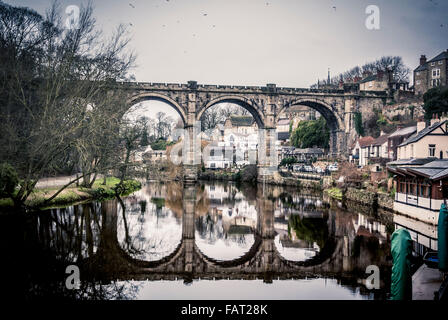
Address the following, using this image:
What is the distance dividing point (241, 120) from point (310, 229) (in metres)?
65.9

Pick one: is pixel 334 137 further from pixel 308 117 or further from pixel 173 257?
pixel 173 257

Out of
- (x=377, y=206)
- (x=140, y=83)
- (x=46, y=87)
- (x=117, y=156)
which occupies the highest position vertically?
(x=140, y=83)

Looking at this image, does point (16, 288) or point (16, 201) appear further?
point (16, 201)

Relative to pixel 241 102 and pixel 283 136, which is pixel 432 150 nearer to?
pixel 241 102

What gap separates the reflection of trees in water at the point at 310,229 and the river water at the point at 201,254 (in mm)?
36

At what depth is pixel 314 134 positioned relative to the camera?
183 ft

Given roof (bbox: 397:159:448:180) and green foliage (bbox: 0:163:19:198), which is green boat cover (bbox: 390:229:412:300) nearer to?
roof (bbox: 397:159:448:180)

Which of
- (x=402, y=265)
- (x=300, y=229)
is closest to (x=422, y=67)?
(x=300, y=229)

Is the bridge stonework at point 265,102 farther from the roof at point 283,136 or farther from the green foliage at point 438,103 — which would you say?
the roof at point 283,136

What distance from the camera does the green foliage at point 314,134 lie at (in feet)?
Answer: 179

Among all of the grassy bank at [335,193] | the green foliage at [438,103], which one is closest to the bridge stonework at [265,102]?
the green foliage at [438,103]

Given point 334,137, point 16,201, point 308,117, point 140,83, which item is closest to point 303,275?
point 16,201

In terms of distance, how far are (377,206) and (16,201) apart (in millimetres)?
17557

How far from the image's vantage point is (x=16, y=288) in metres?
7.35
